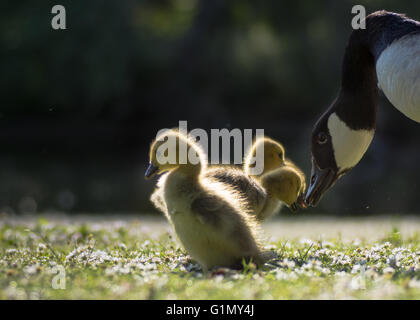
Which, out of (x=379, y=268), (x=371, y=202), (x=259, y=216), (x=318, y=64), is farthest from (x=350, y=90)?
(x=318, y=64)

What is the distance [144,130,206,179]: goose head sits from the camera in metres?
5.31

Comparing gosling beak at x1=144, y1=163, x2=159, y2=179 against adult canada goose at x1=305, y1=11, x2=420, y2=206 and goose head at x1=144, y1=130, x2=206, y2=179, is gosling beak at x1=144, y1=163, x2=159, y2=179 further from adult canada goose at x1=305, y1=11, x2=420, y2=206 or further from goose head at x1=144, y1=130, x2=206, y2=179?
adult canada goose at x1=305, y1=11, x2=420, y2=206

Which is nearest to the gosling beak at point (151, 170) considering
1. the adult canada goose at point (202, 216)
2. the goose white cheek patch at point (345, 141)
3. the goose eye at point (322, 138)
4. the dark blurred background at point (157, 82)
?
the adult canada goose at point (202, 216)

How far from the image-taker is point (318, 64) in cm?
3097

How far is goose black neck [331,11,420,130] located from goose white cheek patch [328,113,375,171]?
0.06 metres

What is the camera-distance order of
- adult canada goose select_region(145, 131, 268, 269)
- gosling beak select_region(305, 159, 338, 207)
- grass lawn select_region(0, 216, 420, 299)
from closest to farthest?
grass lawn select_region(0, 216, 420, 299), adult canada goose select_region(145, 131, 268, 269), gosling beak select_region(305, 159, 338, 207)

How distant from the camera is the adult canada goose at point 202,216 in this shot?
5.01 meters

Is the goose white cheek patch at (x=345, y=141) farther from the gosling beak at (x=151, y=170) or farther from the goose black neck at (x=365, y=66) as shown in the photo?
the gosling beak at (x=151, y=170)

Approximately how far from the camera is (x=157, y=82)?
3275 cm

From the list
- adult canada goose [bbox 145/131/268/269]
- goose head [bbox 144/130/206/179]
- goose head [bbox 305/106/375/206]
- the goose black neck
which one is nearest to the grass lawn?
adult canada goose [bbox 145/131/268/269]

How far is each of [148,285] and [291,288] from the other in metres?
0.98

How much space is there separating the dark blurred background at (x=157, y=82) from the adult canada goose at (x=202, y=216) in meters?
16.9

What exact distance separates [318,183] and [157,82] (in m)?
27.0

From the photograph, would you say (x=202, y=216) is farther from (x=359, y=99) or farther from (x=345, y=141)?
(x=359, y=99)
